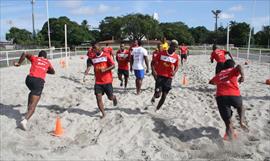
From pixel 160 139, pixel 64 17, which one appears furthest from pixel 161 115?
pixel 64 17

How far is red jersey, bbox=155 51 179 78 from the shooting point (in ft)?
24.7

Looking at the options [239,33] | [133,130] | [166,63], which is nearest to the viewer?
[133,130]

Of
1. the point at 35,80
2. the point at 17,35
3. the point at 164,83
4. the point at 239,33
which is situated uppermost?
the point at 239,33

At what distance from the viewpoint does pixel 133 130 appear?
257 inches

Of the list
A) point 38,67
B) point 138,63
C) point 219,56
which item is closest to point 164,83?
point 138,63

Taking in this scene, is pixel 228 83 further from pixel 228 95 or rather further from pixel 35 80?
pixel 35 80

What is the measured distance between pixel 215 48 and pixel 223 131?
5.25 meters

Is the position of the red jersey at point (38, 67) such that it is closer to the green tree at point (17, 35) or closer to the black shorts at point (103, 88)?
the black shorts at point (103, 88)

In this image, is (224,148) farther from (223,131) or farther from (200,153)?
(223,131)

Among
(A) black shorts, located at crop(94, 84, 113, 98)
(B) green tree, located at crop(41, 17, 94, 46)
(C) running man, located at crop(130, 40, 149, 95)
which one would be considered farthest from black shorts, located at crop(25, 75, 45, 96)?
(B) green tree, located at crop(41, 17, 94, 46)

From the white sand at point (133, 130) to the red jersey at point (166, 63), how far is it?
A: 999mm

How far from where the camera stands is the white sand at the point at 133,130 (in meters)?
5.27

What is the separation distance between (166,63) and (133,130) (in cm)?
190

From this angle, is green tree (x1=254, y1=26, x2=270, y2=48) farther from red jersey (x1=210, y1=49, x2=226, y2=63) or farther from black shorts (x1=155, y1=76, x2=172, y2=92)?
black shorts (x1=155, y1=76, x2=172, y2=92)
